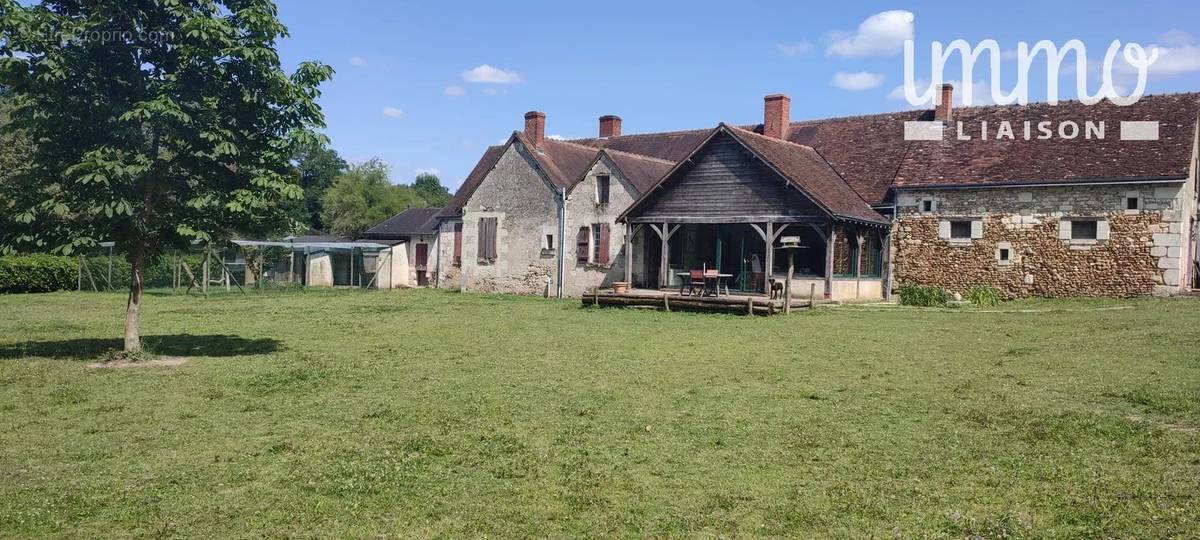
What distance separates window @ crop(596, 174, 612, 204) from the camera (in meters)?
29.1

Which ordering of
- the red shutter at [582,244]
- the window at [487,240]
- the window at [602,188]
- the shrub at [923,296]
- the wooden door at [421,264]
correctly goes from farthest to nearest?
the wooden door at [421,264]
the window at [487,240]
the red shutter at [582,244]
the window at [602,188]
the shrub at [923,296]

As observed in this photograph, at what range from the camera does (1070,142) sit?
1005 inches

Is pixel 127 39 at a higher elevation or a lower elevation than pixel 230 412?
higher

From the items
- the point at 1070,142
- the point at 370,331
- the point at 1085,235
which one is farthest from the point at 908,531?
the point at 1070,142

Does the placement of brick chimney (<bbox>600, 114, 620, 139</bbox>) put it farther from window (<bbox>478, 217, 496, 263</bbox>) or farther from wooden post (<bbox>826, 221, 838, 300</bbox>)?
wooden post (<bbox>826, 221, 838, 300</bbox>)

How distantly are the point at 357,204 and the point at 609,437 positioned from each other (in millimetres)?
58774

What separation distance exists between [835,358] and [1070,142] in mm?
16626

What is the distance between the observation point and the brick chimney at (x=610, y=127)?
40.1 meters

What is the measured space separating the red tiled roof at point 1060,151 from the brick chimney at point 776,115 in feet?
19.3

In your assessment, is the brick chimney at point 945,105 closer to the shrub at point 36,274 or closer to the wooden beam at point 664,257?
the wooden beam at point 664,257

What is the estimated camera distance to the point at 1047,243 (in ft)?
80.8

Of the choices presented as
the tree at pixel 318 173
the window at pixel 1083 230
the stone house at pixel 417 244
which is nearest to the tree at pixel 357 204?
the tree at pixel 318 173

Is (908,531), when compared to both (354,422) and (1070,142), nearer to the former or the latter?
(354,422)

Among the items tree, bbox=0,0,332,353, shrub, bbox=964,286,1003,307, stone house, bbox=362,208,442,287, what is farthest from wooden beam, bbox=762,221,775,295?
stone house, bbox=362,208,442,287
